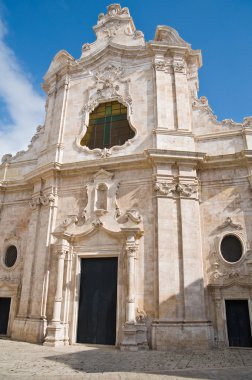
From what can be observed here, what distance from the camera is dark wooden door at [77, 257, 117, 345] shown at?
41.1 ft

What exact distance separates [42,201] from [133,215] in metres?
4.56

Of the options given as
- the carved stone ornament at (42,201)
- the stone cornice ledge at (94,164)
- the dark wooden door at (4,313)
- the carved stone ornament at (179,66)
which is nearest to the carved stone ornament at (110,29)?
the carved stone ornament at (179,66)

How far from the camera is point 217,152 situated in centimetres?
1438

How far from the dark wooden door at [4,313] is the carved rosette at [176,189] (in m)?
8.61

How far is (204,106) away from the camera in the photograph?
15.6 meters

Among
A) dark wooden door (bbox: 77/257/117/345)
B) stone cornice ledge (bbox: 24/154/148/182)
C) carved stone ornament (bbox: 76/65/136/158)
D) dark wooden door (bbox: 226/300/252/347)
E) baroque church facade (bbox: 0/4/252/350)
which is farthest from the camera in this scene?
carved stone ornament (bbox: 76/65/136/158)

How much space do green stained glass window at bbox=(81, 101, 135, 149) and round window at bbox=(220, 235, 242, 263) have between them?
632 cm

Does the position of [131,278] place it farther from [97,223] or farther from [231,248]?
[231,248]

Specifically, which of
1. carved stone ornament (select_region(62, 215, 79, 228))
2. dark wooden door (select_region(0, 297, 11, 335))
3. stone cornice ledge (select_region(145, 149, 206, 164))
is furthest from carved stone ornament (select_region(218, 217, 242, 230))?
dark wooden door (select_region(0, 297, 11, 335))

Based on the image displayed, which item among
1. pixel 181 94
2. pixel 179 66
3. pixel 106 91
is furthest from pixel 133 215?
pixel 179 66

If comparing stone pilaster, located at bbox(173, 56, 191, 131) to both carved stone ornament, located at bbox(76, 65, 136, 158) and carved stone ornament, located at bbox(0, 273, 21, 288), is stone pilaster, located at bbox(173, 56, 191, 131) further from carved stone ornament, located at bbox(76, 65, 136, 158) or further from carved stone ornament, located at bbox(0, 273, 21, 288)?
carved stone ornament, located at bbox(0, 273, 21, 288)

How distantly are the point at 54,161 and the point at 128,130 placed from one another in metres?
3.73

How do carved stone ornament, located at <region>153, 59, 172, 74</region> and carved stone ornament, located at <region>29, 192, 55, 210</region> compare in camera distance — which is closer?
carved stone ornament, located at <region>29, 192, 55, 210</region>

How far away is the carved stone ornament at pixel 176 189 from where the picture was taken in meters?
13.4
